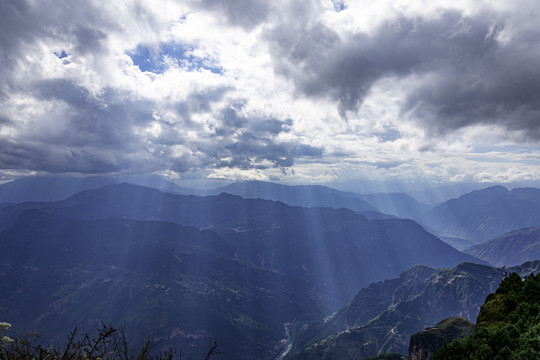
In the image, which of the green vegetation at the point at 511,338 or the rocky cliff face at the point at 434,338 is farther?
the rocky cliff face at the point at 434,338

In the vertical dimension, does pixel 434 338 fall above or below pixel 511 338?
below

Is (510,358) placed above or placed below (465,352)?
→ above

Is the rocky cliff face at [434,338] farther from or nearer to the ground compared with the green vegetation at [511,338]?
nearer to the ground

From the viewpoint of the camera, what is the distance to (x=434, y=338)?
497 ft

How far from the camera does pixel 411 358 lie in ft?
512

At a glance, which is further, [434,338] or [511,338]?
[434,338]

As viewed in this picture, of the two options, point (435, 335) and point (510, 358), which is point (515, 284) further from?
point (435, 335)

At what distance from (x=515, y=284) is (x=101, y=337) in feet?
328

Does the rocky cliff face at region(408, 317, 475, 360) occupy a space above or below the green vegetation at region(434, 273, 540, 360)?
below

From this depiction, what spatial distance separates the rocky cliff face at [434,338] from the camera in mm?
147125

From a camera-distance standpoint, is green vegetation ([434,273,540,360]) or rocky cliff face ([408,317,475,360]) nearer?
green vegetation ([434,273,540,360])

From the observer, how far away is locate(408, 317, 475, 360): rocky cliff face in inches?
5792

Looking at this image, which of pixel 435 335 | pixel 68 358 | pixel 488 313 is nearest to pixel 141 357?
pixel 68 358

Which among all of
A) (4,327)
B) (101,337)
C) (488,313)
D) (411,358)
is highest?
(4,327)
